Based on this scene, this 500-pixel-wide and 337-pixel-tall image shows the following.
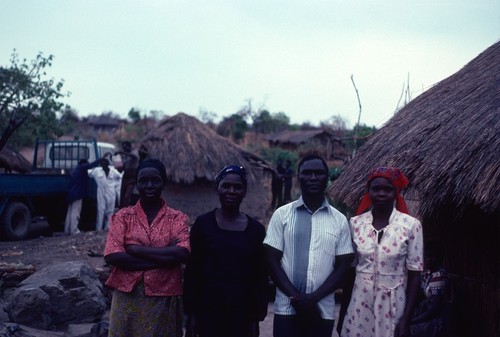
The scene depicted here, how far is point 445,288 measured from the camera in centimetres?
477

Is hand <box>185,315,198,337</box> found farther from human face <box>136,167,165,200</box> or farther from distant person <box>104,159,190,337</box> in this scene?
human face <box>136,167,165,200</box>

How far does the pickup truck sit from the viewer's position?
10.8 m

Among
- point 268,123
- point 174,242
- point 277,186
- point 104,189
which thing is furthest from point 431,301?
point 268,123

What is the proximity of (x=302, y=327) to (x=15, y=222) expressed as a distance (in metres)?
9.29

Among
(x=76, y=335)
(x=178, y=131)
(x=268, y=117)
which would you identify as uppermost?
(x=268, y=117)

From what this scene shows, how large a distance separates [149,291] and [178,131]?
11882 millimetres

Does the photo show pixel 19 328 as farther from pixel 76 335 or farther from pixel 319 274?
pixel 319 274

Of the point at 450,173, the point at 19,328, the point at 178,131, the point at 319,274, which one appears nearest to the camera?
the point at 319,274

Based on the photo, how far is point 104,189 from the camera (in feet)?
41.0

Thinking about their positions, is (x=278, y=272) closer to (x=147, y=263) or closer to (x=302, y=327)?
(x=302, y=327)

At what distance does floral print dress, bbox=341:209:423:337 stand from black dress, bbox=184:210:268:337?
56 centimetres

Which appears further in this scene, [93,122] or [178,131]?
[93,122]

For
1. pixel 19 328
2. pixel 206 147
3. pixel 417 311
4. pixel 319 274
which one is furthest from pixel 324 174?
pixel 206 147

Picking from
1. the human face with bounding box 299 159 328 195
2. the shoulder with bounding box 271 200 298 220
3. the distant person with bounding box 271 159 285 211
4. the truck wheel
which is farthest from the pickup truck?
the human face with bounding box 299 159 328 195
